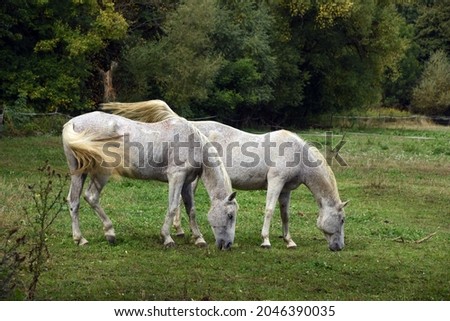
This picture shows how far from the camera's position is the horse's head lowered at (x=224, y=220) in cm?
1300

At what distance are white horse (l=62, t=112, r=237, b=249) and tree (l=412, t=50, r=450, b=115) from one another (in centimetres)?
5514

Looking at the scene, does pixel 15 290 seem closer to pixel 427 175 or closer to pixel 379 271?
pixel 379 271

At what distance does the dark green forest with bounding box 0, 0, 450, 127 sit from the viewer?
38094mm

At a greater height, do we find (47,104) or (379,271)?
(379,271)

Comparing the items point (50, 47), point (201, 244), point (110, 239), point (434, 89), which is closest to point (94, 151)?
point (110, 239)

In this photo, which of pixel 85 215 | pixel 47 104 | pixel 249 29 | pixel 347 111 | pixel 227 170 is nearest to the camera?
pixel 227 170

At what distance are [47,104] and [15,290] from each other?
3055cm

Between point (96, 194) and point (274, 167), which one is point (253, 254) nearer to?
point (274, 167)

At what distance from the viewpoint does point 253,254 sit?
42.3ft

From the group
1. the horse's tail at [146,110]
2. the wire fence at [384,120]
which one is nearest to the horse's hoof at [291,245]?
the horse's tail at [146,110]

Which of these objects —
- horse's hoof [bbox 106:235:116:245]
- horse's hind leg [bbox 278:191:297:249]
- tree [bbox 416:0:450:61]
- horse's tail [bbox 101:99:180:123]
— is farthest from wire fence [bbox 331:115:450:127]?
horse's hoof [bbox 106:235:116:245]

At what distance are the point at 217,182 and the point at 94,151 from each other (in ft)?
5.80
